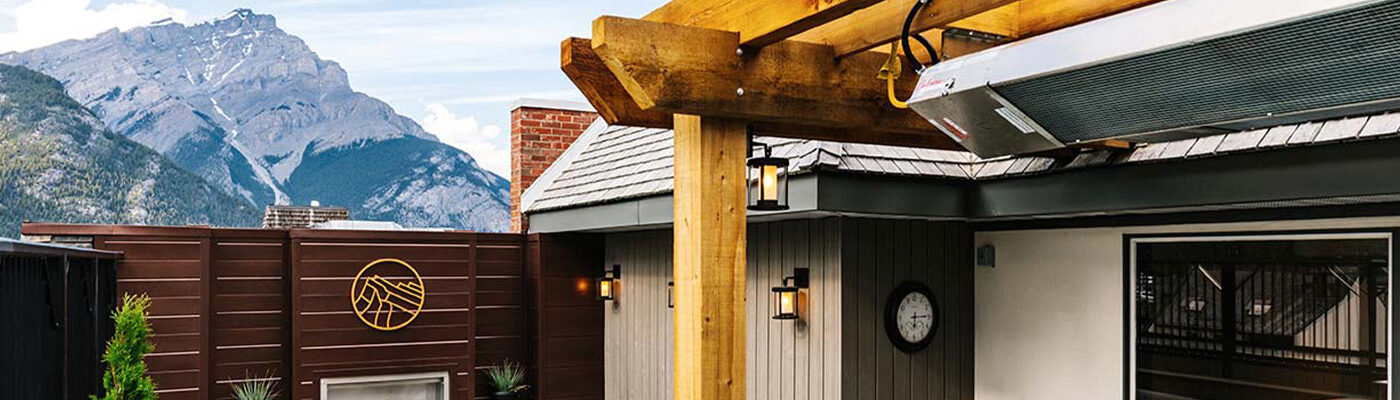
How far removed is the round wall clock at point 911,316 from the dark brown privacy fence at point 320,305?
12.8 ft

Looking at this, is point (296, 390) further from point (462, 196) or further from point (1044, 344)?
point (462, 196)

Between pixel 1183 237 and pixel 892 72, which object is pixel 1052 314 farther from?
pixel 892 72

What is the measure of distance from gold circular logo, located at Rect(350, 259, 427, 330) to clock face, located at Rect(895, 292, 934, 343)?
4251 millimetres

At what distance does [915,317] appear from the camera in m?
6.00

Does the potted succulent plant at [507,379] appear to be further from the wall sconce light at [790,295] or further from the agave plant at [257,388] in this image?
the wall sconce light at [790,295]

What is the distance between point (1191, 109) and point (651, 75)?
1.47 m

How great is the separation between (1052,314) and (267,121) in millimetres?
49765

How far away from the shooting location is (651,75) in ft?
10.4

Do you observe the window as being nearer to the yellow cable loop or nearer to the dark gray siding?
the dark gray siding

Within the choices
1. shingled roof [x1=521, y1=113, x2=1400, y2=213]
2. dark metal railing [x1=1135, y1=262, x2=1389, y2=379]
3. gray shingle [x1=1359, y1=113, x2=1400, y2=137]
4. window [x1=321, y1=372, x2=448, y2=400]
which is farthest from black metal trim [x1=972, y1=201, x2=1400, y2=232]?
window [x1=321, y1=372, x2=448, y2=400]

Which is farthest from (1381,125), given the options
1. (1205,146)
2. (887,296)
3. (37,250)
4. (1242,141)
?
(37,250)

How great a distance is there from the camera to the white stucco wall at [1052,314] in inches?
216

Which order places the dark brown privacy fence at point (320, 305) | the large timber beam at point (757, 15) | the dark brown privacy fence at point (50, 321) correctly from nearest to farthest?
1. the large timber beam at point (757, 15)
2. the dark brown privacy fence at point (50, 321)
3. the dark brown privacy fence at point (320, 305)

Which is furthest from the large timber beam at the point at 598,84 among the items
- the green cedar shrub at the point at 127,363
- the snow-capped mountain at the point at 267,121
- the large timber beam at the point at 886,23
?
the snow-capped mountain at the point at 267,121
